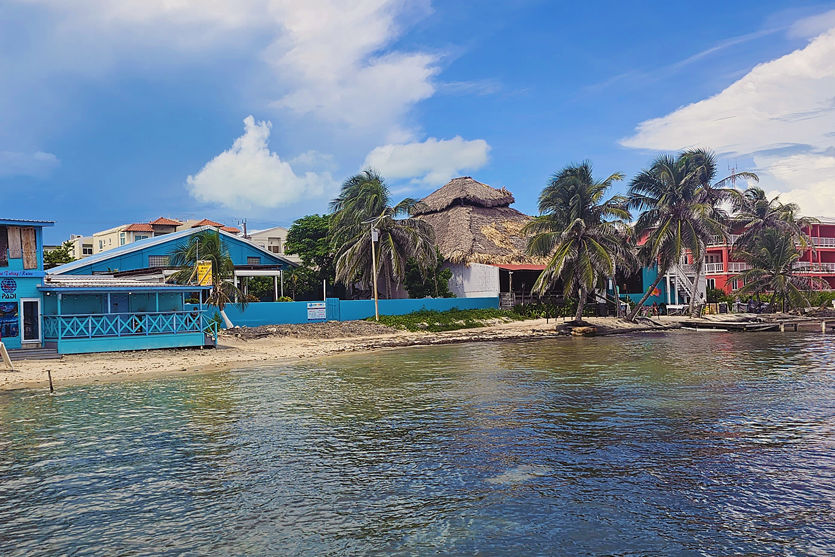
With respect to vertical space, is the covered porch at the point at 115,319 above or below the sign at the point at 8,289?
below

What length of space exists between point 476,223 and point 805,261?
105ft

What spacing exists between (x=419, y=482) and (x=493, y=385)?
28.2 ft

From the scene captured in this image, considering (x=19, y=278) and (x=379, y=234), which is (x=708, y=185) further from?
(x=19, y=278)

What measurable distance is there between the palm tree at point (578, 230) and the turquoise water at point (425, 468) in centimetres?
1657

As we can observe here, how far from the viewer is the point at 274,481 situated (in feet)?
29.8

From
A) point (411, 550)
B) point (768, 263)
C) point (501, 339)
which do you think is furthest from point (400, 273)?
point (411, 550)

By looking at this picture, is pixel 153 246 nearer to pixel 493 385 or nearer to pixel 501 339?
pixel 501 339

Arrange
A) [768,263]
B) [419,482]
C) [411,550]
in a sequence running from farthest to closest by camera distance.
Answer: [768,263] → [419,482] → [411,550]

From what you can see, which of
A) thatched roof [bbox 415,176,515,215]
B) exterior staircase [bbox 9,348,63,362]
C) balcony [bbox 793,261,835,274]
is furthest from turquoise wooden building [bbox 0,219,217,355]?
balcony [bbox 793,261,835,274]

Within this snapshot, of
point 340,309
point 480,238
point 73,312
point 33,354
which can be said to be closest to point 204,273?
point 73,312

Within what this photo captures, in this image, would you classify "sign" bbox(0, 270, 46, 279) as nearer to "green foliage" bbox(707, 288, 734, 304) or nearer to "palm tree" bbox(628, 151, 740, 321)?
"palm tree" bbox(628, 151, 740, 321)

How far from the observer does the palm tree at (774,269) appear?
41.9 m

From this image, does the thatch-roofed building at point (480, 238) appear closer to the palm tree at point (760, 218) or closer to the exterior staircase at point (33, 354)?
the palm tree at point (760, 218)

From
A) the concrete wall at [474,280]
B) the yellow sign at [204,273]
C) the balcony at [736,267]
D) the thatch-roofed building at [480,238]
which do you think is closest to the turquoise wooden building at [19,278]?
the yellow sign at [204,273]
